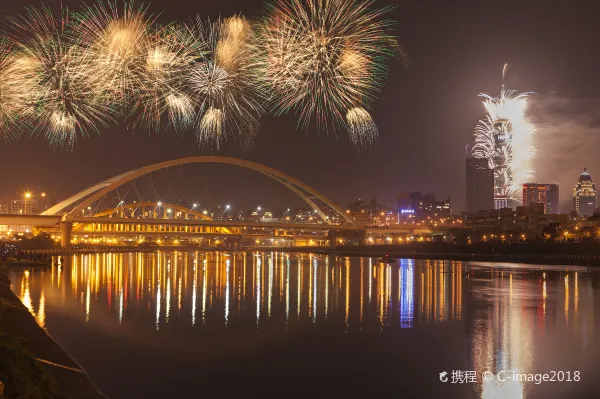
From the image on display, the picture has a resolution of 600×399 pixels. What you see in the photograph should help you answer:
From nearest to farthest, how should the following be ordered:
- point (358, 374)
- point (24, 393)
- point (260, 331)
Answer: point (24, 393), point (358, 374), point (260, 331)

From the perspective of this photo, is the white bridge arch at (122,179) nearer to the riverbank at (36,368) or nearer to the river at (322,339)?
the river at (322,339)

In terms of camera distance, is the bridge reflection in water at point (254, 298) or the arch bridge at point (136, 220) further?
the arch bridge at point (136, 220)

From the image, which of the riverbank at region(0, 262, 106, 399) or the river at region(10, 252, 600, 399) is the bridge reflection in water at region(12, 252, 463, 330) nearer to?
the river at region(10, 252, 600, 399)

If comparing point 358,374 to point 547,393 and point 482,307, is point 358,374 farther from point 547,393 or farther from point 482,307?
point 482,307

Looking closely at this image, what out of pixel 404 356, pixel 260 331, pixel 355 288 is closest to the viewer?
pixel 404 356

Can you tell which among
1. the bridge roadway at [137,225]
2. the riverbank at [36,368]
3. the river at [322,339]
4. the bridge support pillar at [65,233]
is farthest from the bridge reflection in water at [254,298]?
the bridge support pillar at [65,233]

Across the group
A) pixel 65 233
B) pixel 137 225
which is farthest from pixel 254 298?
pixel 137 225

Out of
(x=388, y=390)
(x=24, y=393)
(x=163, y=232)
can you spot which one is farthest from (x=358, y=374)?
(x=163, y=232)
